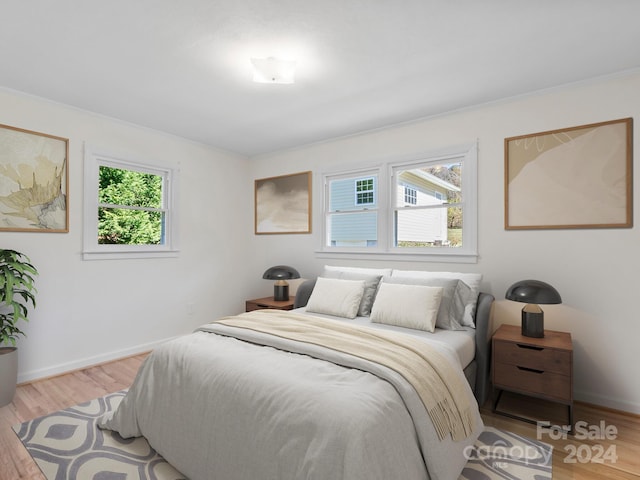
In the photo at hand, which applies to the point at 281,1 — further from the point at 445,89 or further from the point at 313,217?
the point at 313,217

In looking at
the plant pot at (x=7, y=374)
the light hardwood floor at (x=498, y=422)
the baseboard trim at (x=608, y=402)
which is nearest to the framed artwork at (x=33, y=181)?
the plant pot at (x=7, y=374)

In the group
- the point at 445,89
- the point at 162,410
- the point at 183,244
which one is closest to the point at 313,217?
the point at 183,244

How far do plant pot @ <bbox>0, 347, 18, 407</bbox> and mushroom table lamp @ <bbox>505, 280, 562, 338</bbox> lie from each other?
3860 millimetres

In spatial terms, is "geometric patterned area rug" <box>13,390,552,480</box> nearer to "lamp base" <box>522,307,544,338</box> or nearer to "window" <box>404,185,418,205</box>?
"lamp base" <box>522,307,544,338</box>

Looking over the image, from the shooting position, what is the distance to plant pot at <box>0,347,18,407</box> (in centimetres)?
260

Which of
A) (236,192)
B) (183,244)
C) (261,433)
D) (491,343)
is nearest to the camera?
(261,433)

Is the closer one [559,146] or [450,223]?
[559,146]

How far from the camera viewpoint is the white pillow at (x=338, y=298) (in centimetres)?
308

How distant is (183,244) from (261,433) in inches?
126

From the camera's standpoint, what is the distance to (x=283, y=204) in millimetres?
4703

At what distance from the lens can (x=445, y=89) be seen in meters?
2.86

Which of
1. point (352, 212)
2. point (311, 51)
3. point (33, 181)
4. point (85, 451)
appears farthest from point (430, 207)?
point (33, 181)

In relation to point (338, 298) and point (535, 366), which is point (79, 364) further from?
point (535, 366)

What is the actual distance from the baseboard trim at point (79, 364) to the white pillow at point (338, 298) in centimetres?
206
